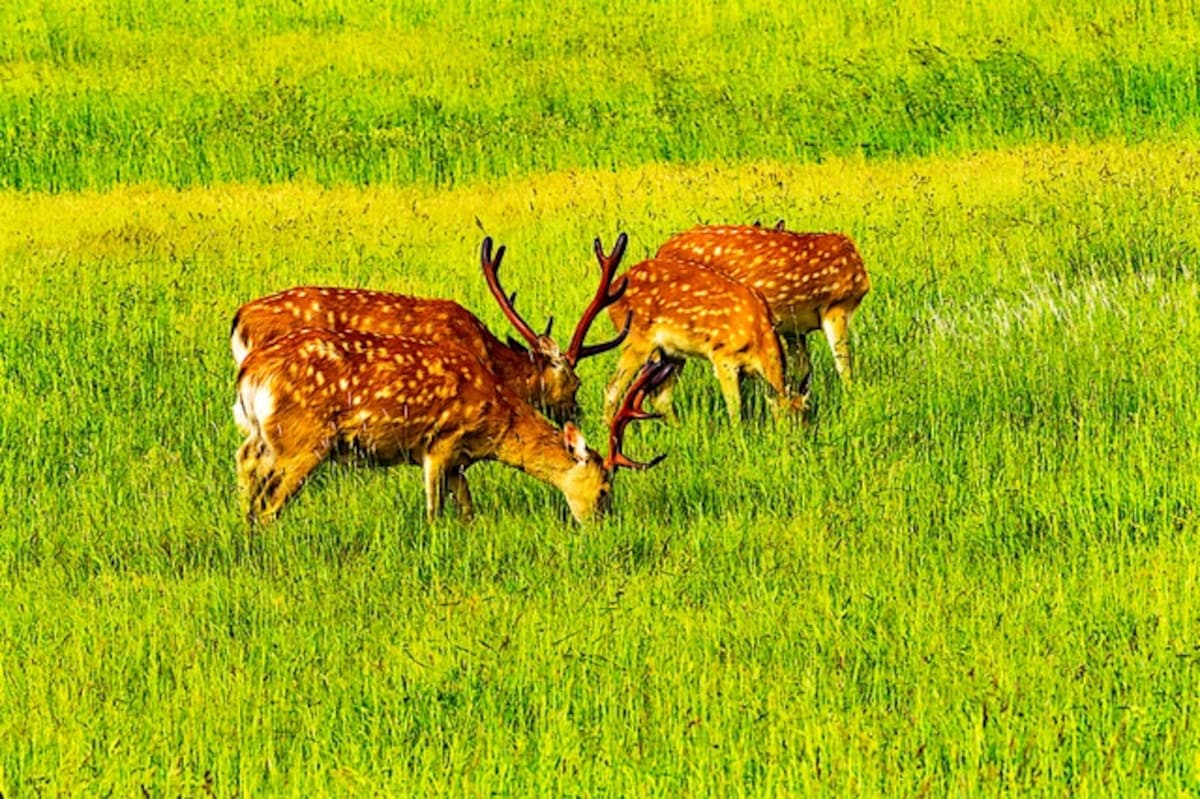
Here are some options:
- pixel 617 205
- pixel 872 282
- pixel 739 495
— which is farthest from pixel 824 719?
pixel 617 205

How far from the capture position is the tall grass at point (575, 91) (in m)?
19.7

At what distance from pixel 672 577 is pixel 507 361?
2268 mm

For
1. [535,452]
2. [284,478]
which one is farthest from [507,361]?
[284,478]

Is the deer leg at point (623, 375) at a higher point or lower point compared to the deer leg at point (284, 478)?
lower

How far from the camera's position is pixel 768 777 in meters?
5.38

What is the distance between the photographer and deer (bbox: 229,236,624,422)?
9.27 m

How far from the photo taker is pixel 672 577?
24.2 feet

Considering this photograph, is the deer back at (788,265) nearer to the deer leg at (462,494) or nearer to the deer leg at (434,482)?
the deer leg at (462,494)

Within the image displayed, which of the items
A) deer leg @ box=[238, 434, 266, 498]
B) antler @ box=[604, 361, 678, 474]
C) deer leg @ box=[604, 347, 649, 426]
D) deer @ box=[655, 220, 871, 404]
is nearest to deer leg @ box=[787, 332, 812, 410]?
deer @ box=[655, 220, 871, 404]

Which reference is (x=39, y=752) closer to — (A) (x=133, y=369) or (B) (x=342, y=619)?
(B) (x=342, y=619)

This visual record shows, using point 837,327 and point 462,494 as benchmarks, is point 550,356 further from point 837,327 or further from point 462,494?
point 837,327

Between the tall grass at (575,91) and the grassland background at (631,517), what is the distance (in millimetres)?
156

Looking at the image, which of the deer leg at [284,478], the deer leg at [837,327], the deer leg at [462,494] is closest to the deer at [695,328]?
the deer leg at [837,327]

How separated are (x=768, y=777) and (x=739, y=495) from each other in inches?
128
